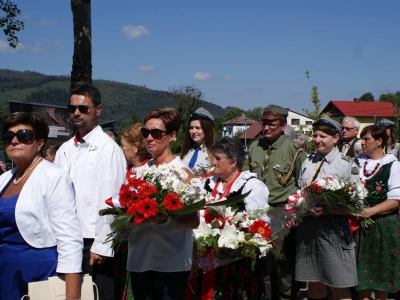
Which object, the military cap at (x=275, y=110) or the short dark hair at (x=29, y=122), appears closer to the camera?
the short dark hair at (x=29, y=122)

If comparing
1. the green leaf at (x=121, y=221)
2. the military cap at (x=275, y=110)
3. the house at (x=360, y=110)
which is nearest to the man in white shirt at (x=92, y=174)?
the green leaf at (x=121, y=221)

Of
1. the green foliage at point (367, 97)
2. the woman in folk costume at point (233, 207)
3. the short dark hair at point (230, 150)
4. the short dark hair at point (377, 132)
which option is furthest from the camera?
the green foliage at point (367, 97)

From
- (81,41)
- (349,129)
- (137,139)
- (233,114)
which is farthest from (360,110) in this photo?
Result: (137,139)

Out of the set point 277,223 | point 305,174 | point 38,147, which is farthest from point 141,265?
point 305,174

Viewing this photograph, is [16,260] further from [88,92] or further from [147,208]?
[88,92]

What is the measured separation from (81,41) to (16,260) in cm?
577

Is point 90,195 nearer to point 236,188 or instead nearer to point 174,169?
point 174,169

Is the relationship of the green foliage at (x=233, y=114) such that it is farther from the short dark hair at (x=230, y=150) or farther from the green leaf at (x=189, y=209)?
the green leaf at (x=189, y=209)

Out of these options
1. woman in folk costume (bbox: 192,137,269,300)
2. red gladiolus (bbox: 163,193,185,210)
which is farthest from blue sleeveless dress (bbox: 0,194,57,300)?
woman in folk costume (bbox: 192,137,269,300)

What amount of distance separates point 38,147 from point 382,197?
4043mm

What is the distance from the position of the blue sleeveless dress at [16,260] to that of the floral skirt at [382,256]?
13.3 feet

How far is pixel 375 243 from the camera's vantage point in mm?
5605

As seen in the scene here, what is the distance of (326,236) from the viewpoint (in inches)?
186

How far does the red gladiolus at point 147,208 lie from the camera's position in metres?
2.96
